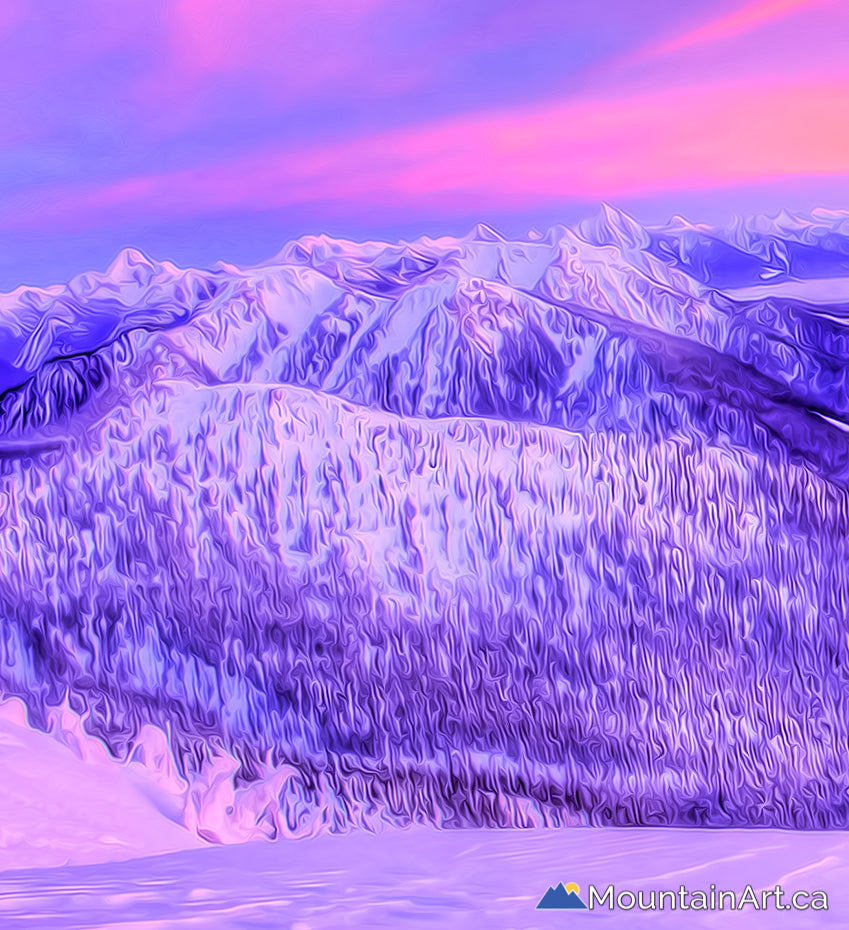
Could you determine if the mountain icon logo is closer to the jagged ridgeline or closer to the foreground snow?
the foreground snow

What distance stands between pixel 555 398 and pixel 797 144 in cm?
62

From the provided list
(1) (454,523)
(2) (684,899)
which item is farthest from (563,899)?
(1) (454,523)

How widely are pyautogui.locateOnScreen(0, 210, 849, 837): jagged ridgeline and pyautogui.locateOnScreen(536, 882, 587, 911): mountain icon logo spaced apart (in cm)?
22

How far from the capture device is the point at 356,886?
1.65 metres

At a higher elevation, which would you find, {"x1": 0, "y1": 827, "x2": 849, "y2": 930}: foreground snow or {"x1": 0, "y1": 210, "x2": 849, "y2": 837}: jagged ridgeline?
{"x1": 0, "y1": 210, "x2": 849, "y2": 837}: jagged ridgeline

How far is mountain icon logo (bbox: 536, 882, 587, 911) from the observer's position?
164cm

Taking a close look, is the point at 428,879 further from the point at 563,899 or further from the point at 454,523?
the point at 454,523

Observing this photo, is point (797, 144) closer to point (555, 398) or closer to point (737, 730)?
point (555, 398)

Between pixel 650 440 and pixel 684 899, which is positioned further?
pixel 650 440

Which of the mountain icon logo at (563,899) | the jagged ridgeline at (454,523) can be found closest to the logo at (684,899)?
the mountain icon logo at (563,899)

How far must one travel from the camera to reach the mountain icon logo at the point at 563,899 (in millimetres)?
1642

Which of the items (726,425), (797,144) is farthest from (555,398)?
(797,144)

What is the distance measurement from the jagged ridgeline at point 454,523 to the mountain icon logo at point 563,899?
22 cm

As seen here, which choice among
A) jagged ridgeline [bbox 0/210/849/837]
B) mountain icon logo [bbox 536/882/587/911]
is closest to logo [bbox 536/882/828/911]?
mountain icon logo [bbox 536/882/587/911]
